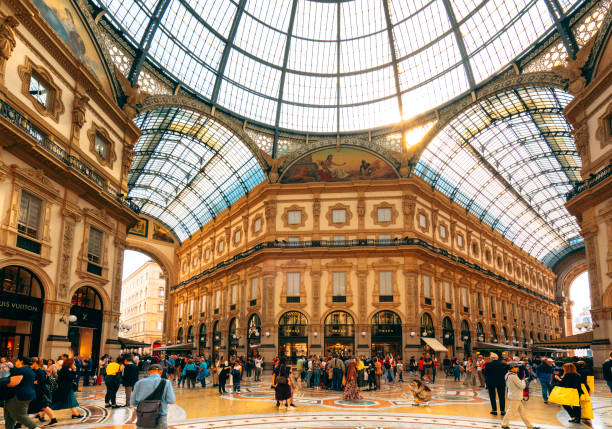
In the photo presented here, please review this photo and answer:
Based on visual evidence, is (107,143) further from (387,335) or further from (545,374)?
(545,374)

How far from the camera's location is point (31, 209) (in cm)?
2303

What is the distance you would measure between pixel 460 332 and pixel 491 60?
2644 cm

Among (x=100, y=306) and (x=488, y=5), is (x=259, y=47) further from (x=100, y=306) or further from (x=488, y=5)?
(x=100, y=306)

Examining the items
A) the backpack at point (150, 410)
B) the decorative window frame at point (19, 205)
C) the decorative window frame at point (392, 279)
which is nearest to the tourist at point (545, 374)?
the backpack at point (150, 410)

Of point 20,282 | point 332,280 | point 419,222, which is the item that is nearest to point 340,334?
point 332,280

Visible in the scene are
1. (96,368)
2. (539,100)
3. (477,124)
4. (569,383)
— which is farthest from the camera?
(477,124)

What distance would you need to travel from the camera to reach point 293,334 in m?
42.9

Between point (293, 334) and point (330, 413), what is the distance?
27.3 metres

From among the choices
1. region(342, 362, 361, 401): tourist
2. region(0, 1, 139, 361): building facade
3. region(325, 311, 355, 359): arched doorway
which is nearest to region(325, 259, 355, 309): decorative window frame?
region(325, 311, 355, 359): arched doorway

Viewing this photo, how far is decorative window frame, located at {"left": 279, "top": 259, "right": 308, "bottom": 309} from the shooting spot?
4362cm

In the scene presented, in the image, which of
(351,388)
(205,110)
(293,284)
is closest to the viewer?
(351,388)

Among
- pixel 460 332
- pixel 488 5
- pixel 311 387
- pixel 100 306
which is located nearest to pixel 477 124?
pixel 488 5

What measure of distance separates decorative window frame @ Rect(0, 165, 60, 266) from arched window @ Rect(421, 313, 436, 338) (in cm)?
3117

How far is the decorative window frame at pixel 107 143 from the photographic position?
28.6m
